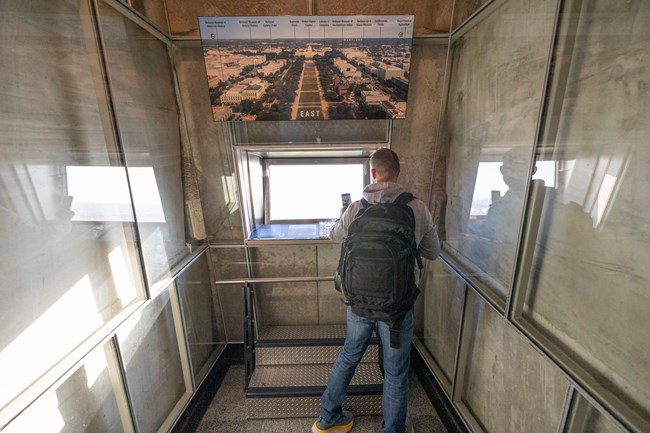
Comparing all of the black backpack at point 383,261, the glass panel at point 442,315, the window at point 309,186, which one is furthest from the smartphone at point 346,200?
the glass panel at point 442,315

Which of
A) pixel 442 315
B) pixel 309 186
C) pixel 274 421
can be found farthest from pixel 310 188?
pixel 274 421

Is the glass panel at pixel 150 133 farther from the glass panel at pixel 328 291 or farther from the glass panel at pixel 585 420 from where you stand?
the glass panel at pixel 585 420

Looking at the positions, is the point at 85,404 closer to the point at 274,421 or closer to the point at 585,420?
the point at 274,421

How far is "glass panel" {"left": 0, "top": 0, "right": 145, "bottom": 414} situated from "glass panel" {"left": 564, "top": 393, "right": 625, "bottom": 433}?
2172mm

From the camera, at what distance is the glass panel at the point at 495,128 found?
4.62 feet

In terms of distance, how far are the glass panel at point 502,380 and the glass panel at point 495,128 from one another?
25cm

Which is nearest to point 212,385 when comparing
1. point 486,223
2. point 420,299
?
point 420,299

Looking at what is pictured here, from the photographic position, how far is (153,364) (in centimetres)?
191

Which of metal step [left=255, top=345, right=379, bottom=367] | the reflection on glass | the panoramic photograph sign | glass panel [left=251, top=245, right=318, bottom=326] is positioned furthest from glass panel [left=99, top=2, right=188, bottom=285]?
metal step [left=255, top=345, right=379, bottom=367]

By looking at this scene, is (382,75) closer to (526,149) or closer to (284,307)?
(526,149)

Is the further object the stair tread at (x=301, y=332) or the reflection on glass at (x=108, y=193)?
the stair tread at (x=301, y=332)

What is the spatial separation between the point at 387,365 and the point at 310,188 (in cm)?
155

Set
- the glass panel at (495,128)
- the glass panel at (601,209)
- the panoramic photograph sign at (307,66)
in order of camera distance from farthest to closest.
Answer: the panoramic photograph sign at (307,66) → the glass panel at (495,128) → the glass panel at (601,209)

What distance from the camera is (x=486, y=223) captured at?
1800 mm
